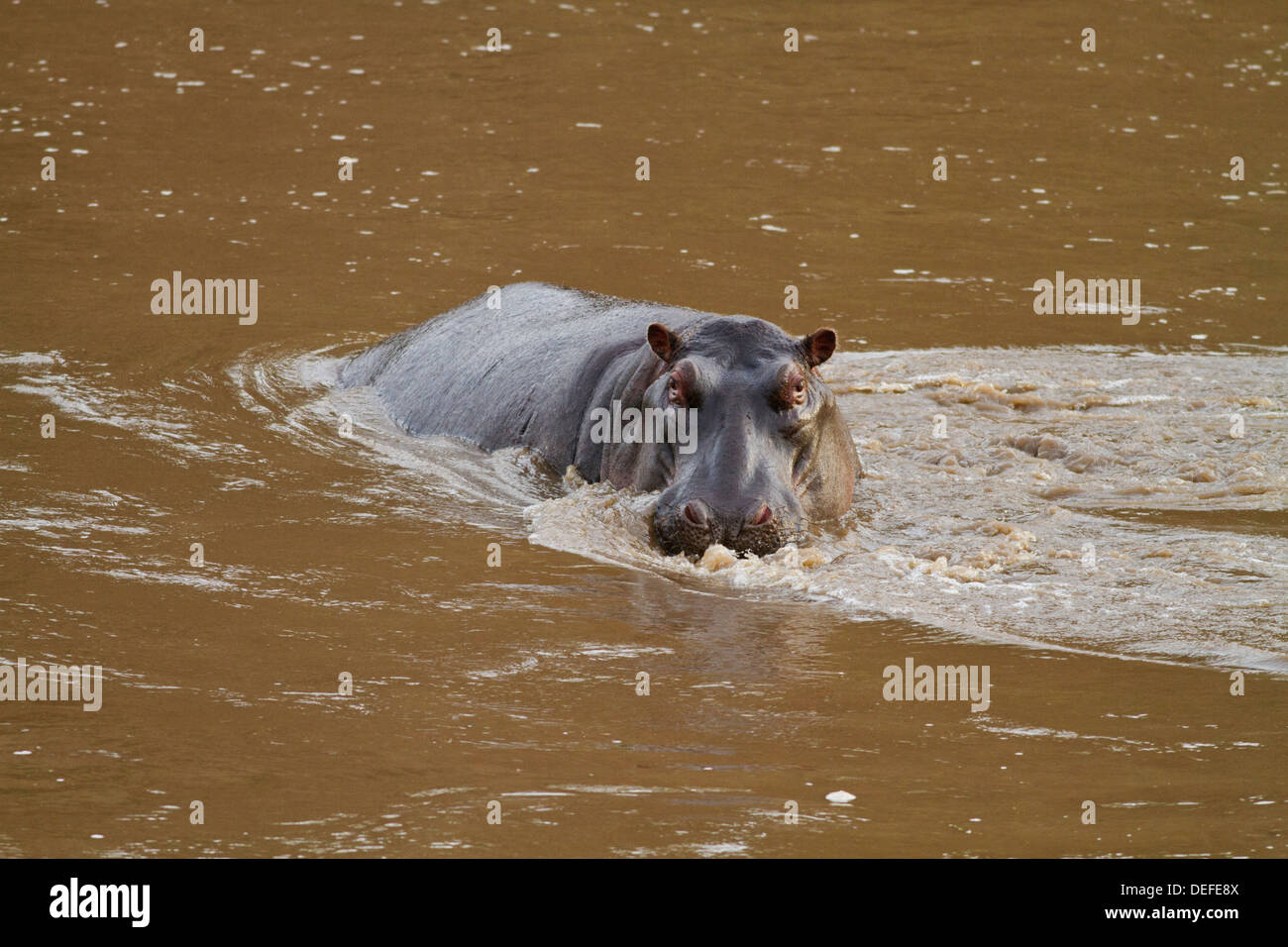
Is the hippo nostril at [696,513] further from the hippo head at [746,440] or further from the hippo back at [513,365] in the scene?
the hippo back at [513,365]

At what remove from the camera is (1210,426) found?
991cm

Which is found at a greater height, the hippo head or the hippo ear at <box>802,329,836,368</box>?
the hippo ear at <box>802,329,836,368</box>

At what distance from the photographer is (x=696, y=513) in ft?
24.1

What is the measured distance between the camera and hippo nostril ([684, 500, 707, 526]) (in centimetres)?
733

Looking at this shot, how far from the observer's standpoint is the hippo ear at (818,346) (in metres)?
8.11

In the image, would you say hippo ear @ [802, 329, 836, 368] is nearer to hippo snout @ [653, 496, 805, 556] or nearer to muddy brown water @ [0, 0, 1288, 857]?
muddy brown water @ [0, 0, 1288, 857]

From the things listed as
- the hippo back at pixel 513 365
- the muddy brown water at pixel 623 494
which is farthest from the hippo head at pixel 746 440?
the hippo back at pixel 513 365

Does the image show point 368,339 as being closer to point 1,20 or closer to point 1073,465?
point 1073,465

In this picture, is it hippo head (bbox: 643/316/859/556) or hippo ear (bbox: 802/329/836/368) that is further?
hippo ear (bbox: 802/329/836/368)

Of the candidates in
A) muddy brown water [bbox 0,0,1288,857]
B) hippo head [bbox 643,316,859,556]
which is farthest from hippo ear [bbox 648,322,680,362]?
muddy brown water [bbox 0,0,1288,857]

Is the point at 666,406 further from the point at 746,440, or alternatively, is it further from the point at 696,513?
the point at 696,513

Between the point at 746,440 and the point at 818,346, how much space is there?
32.3 inches

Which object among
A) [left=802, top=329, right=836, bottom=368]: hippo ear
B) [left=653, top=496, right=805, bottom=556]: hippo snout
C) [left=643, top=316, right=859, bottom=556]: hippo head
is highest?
[left=802, top=329, right=836, bottom=368]: hippo ear

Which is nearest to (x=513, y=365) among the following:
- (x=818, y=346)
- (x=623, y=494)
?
(x=623, y=494)
